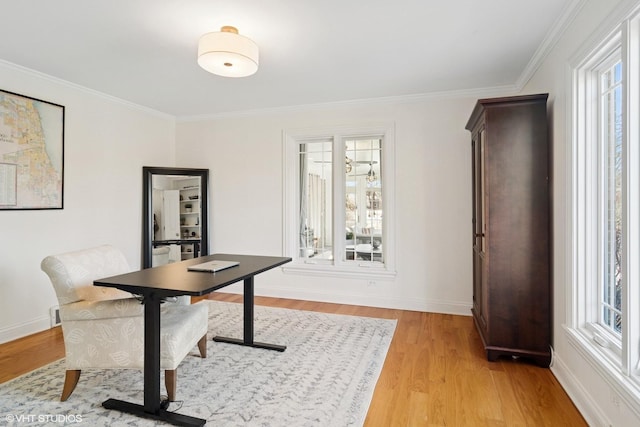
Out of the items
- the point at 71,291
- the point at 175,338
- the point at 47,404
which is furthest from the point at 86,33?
the point at 47,404

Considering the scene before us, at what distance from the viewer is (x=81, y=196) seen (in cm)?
374

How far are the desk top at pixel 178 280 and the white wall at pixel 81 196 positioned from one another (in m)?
1.76

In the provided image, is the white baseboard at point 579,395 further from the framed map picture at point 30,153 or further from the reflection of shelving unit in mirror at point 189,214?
the framed map picture at point 30,153

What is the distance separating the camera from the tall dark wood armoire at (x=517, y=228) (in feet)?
8.49

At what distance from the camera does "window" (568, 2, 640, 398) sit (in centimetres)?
162

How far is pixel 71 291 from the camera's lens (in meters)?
2.10

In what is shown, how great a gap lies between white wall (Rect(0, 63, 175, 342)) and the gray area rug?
3.40 ft

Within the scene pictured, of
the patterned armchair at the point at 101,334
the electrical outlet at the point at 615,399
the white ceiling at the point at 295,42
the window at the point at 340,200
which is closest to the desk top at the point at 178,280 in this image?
the patterned armchair at the point at 101,334

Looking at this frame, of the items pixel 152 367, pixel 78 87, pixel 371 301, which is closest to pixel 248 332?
pixel 152 367

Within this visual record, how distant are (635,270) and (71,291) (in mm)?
2976

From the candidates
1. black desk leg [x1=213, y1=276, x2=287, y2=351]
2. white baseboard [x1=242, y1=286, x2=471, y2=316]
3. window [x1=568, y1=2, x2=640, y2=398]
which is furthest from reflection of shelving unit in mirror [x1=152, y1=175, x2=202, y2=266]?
window [x1=568, y1=2, x2=640, y2=398]

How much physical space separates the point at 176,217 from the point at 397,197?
2850 mm

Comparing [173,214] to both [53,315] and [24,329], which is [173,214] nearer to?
[53,315]

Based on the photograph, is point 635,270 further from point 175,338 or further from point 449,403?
point 175,338
